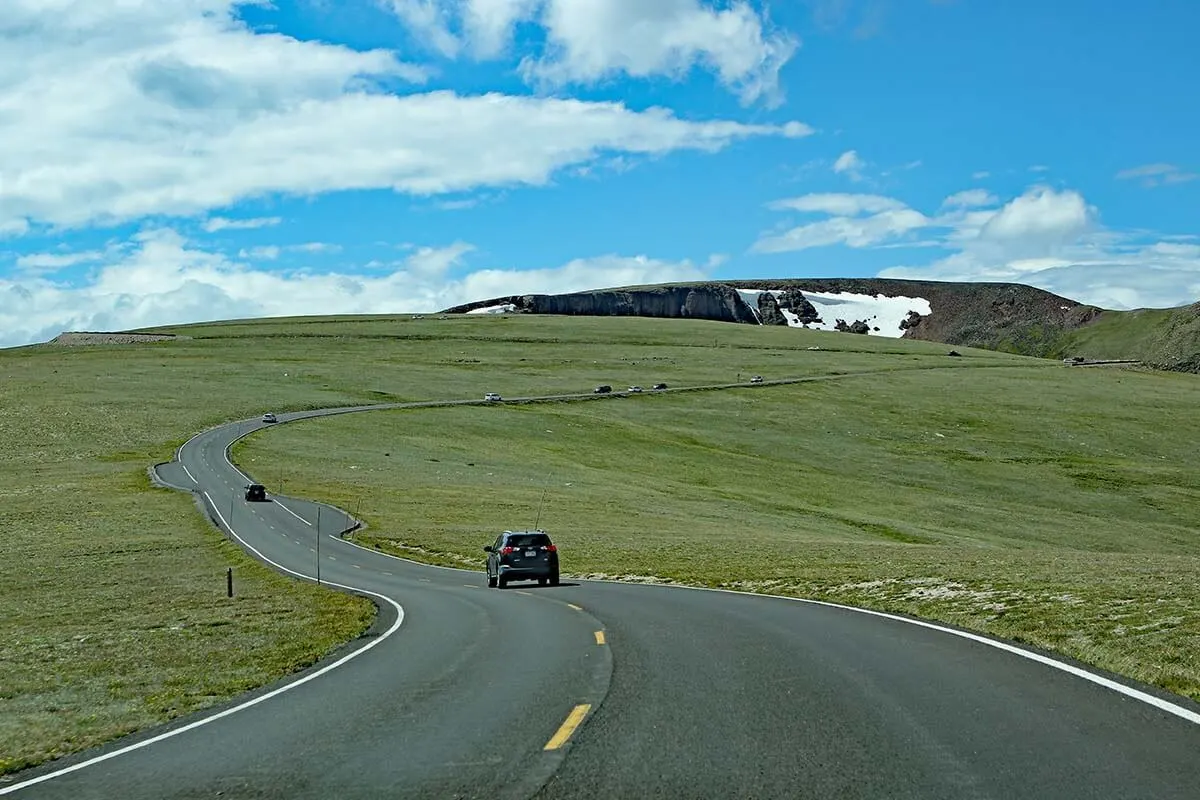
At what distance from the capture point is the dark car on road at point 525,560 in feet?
113

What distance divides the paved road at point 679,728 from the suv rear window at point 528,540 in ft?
51.5

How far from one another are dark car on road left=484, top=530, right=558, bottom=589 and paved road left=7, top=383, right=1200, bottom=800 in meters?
15.4

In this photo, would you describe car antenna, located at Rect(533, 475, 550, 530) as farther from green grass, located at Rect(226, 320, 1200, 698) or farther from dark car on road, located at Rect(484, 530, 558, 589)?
dark car on road, located at Rect(484, 530, 558, 589)

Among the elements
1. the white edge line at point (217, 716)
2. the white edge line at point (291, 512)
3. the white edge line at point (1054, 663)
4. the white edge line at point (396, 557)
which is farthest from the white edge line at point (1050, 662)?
the white edge line at point (291, 512)

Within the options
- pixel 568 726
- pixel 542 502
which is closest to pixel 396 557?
pixel 542 502

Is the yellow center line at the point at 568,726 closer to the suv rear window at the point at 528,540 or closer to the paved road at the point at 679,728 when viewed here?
the paved road at the point at 679,728

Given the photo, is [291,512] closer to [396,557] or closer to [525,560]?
[396,557]

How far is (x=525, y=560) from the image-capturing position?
3462 cm

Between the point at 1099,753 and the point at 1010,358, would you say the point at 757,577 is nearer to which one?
the point at 1099,753

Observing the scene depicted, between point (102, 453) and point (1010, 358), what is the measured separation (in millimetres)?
157521

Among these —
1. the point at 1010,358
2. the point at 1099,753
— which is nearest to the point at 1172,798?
the point at 1099,753

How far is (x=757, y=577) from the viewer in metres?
33.0

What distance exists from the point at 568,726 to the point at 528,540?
24017mm

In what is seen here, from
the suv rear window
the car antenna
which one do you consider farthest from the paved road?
the car antenna
